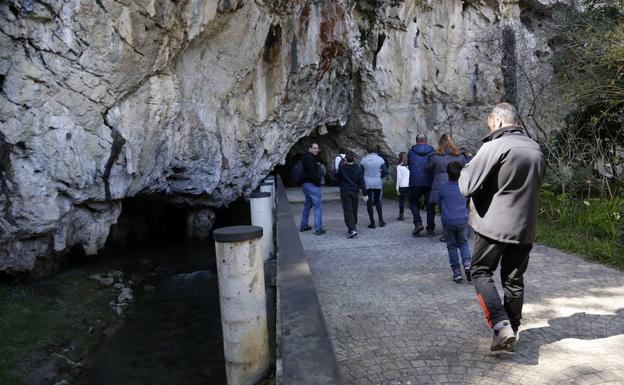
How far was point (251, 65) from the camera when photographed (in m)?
10.3

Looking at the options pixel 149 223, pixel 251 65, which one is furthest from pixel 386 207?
pixel 149 223

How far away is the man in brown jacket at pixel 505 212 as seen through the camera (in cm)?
327

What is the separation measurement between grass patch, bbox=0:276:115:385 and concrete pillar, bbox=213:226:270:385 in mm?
2790

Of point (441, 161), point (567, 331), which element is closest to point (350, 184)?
point (441, 161)

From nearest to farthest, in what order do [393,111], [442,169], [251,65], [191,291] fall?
[442,169], [191,291], [251,65], [393,111]

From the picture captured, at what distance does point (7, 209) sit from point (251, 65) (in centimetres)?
609

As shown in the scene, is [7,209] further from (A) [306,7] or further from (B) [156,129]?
(A) [306,7]

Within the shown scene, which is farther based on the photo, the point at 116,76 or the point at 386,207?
the point at 386,207

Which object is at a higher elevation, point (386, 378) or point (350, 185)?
point (350, 185)

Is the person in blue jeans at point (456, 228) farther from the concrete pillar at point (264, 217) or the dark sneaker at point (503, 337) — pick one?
the concrete pillar at point (264, 217)

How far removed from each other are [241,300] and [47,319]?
3.96 meters

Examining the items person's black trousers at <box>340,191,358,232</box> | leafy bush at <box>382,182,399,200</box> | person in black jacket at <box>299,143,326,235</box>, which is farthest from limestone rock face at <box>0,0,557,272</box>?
person's black trousers at <box>340,191,358,232</box>

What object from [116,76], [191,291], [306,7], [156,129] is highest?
[306,7]

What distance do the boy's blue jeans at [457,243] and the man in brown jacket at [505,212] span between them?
6.20 ft
